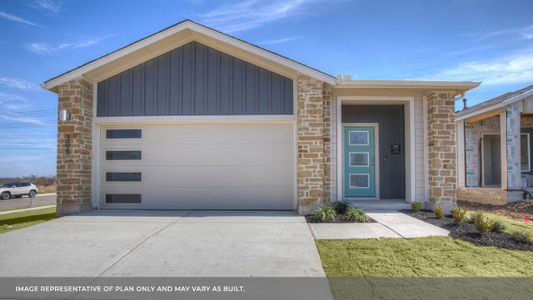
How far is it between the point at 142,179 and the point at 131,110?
1.84m

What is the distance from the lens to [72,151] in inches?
294

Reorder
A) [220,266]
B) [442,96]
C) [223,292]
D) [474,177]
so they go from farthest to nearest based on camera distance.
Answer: [474,177]
[442,96]
[220,266]
[223,292]

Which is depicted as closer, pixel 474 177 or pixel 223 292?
pixel 223 292

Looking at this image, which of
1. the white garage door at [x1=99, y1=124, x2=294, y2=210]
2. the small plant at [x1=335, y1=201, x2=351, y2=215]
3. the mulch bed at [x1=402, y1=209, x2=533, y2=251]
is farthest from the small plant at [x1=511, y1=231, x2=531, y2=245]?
the white garage door at [x1=99, y1=124, x2=294, y2=210]

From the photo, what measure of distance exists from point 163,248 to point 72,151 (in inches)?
180

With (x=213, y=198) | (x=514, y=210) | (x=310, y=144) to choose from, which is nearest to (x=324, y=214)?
(x=310, y=144)

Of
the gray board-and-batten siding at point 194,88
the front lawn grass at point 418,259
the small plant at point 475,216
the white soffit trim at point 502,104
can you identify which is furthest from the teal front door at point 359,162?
the white soffit trim at point 502,104

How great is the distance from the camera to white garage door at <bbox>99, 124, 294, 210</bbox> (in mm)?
7785

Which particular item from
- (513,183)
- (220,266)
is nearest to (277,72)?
(220,266)

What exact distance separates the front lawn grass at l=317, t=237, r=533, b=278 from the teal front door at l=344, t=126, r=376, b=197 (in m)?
3.96

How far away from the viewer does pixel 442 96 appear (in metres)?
7.62

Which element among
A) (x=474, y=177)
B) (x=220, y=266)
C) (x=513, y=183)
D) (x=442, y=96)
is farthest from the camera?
(x=474, y=177)

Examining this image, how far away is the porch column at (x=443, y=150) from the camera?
7.55 meters

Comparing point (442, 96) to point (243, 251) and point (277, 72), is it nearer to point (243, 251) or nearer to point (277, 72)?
point (277, 72)
